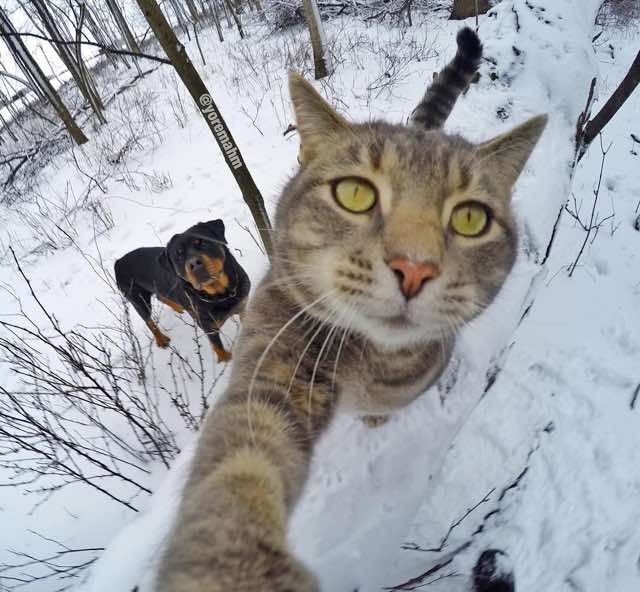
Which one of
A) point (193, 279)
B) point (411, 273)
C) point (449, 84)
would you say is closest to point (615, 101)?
point (449, 84)

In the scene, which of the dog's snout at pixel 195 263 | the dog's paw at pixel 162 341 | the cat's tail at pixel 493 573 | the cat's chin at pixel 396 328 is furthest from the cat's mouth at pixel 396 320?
the dog's paw at pixel 162 341

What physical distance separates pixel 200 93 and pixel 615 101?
2991 mm

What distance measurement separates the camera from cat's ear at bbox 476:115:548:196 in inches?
49.1

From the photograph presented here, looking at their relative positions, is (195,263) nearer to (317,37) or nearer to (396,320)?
(396,320)

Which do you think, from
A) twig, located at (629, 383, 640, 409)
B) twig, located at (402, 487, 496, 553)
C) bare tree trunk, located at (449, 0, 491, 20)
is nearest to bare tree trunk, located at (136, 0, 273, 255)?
twig, located at (402, 487, 496, 553)

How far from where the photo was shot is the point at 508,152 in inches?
51.1

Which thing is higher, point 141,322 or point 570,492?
point 141,322

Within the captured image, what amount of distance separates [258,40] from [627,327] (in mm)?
12846

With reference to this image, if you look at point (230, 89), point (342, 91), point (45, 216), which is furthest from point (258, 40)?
point (45, 216)

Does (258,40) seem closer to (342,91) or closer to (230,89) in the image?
(230,89)

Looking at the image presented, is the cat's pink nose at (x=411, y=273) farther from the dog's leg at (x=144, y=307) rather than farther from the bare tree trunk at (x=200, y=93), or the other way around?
the dog's leg at (x=144, y=307)

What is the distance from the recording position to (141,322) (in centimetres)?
385

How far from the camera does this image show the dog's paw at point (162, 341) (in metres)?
3.48

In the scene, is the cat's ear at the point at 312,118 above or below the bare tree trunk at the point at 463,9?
below
